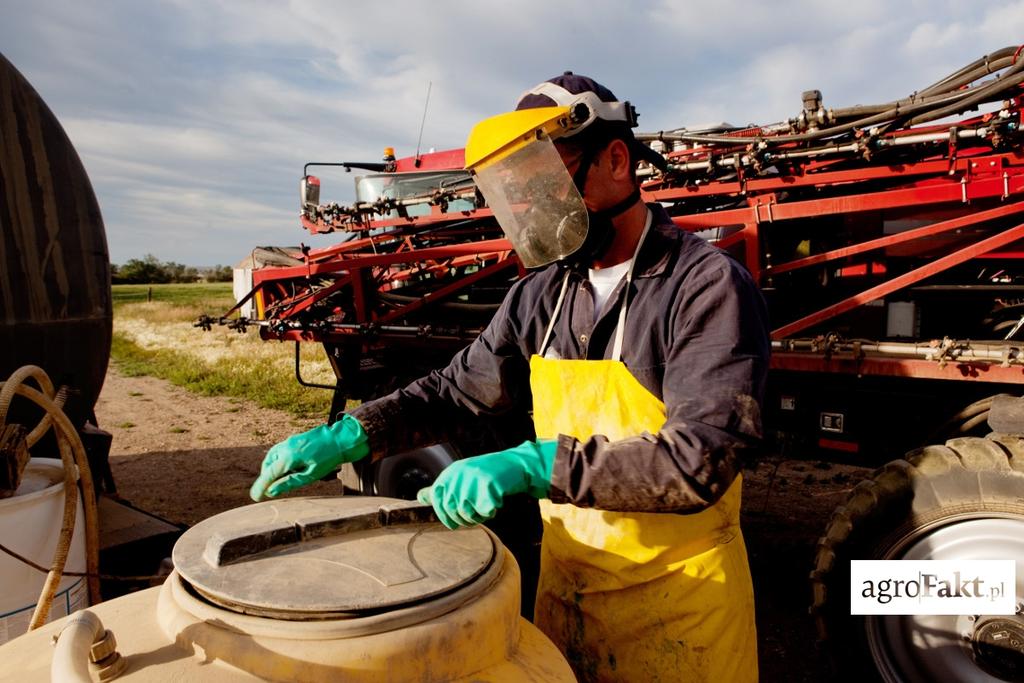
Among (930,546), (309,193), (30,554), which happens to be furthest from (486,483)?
(309,193)

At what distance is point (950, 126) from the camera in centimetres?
284

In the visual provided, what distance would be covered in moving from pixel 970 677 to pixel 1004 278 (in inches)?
98.4

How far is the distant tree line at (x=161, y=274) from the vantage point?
61.5m

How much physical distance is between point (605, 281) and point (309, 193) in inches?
169

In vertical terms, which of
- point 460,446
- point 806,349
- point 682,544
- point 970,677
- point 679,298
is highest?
point 679,298

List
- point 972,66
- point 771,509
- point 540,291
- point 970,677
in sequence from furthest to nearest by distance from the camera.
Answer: point 771,509 → point 972,66 → point 970,677 → point 540,291

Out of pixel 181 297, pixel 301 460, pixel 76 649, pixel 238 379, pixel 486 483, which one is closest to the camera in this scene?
pixel 76 649

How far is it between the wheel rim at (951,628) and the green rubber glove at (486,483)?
1572 millimetres

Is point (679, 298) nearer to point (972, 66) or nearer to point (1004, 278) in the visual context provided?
point (972, 66)

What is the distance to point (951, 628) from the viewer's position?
224cm

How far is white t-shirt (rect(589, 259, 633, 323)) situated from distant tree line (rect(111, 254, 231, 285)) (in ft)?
211

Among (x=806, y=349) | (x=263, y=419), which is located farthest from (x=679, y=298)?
(x=263, y=419)

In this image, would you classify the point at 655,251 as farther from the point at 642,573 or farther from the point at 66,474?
the point at 66,474

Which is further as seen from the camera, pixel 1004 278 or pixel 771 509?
pixel 771 509
